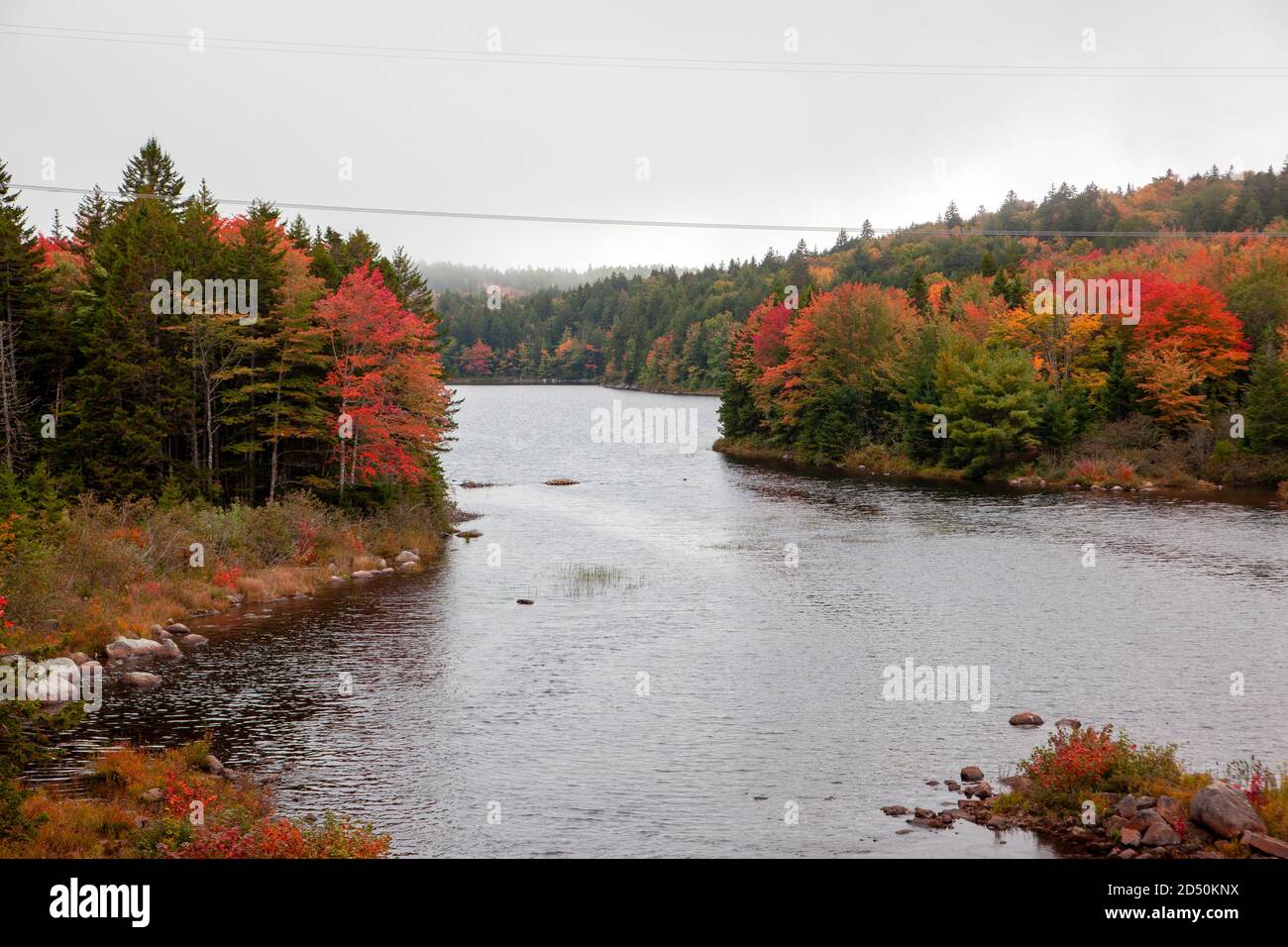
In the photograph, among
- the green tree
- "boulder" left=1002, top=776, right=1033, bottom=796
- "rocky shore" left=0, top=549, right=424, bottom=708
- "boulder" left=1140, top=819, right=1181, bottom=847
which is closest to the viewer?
"boulder" left=1140, top=819, right=1181, bottom=847

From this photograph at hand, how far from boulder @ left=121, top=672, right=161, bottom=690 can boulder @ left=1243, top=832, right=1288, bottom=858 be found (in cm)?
2492

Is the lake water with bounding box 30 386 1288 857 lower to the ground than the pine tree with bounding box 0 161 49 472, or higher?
lower

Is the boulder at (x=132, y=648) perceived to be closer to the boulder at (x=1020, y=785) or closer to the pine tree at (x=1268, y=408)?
the boulder at (x=1020, y=785)

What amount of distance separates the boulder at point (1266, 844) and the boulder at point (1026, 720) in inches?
307

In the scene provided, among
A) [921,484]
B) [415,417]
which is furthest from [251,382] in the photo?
[921,484]

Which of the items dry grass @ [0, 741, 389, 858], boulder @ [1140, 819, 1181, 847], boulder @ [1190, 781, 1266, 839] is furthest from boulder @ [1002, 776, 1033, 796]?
dry grass @ [0, 741, 389, 858]

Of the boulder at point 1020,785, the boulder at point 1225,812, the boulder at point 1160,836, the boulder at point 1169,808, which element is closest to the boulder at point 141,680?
the boulder at point 1020,785

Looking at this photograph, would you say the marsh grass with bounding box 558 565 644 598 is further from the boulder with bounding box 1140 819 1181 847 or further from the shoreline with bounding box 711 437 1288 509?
the shoreline with bounding box 711 437 1288 509

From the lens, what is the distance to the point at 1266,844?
16641 millimetres

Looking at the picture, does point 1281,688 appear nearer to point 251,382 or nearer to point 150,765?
point 150,765

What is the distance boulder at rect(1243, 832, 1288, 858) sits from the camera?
16.4 metres

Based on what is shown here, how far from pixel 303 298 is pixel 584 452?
55651 mm

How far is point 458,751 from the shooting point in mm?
23781

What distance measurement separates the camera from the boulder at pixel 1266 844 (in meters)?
16.4
